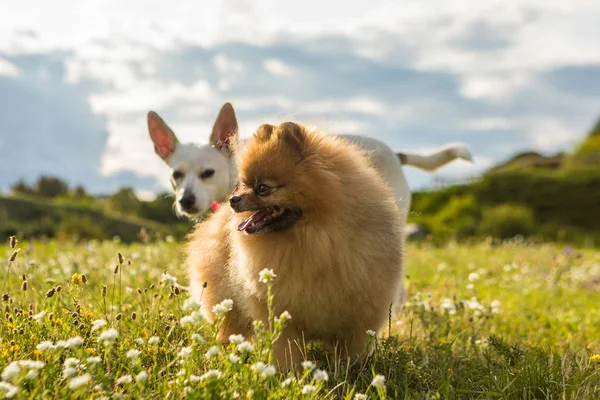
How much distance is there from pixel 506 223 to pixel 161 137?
43.6 feet

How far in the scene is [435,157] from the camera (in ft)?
22.8

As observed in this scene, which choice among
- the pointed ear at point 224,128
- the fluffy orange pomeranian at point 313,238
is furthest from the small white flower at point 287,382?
the pointed ear at point 224,128

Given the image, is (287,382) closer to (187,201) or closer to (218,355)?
(218,355)

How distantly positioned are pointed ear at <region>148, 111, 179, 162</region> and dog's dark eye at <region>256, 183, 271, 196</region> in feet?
14.3

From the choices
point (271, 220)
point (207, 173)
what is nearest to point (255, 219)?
point (271, 220)

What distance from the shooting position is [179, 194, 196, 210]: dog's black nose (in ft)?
22.4

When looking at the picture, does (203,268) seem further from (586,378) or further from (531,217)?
(531,217)

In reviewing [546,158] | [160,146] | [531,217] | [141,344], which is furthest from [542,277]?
[546,158]

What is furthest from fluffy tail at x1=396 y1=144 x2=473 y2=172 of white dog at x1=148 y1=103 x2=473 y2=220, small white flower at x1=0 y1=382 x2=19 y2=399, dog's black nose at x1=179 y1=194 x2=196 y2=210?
small white flower at x1=0 y1=382 x2=19 y2=399

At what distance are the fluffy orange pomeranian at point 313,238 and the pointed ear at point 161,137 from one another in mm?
4056

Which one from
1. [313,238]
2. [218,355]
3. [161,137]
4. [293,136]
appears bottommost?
[218,355]

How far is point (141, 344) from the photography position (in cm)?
347

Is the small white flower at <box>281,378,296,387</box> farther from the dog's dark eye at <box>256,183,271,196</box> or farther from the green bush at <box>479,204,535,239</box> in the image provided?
the green bush at <box>479,204,535,239</box>

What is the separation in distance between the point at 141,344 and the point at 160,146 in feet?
14.7
